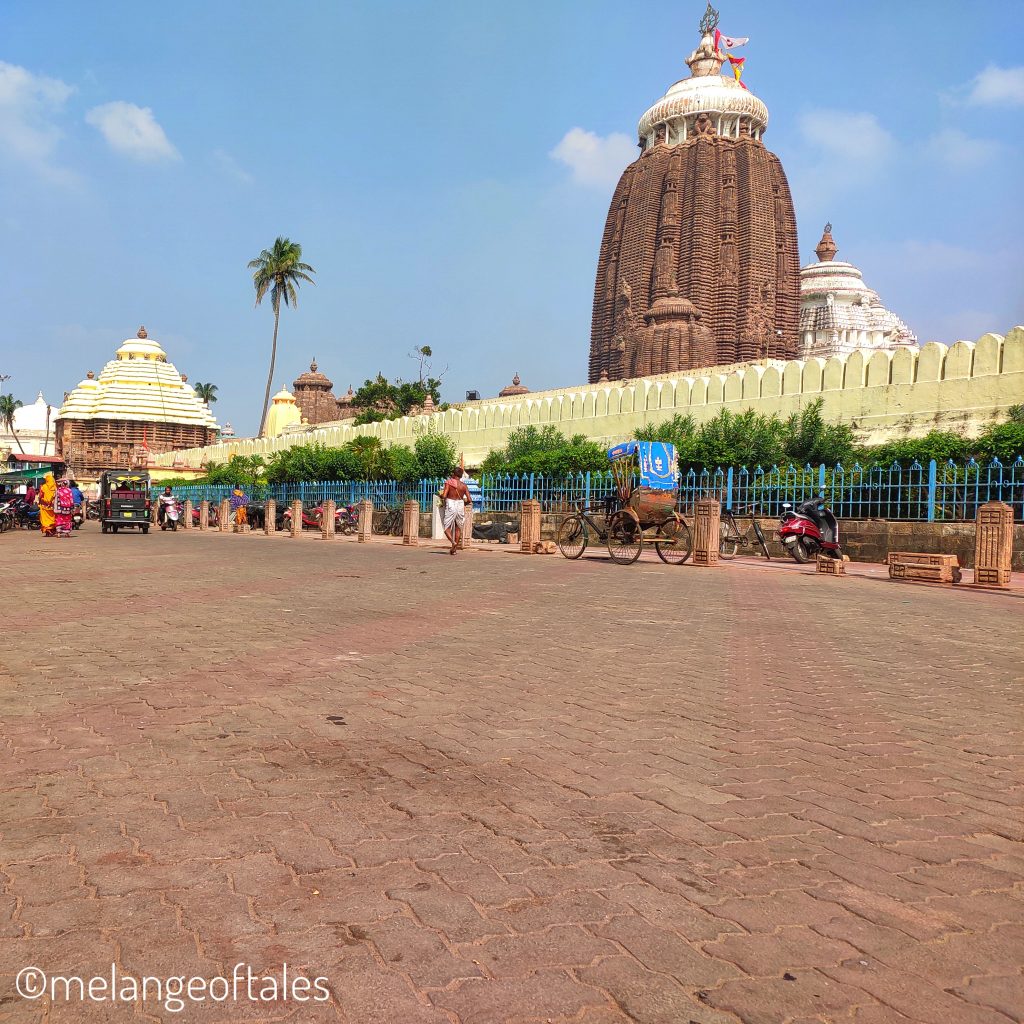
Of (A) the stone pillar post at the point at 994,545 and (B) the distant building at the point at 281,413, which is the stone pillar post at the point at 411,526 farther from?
(B) the distant building at the point at 281,413

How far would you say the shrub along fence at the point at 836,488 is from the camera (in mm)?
16480

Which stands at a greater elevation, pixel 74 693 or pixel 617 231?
pixel 617 231

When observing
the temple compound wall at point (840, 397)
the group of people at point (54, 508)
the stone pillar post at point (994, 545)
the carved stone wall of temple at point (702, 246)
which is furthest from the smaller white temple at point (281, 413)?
the stone pillar post at point (994, 545)

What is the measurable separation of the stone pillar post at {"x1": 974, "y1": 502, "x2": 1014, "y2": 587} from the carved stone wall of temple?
3931 centimetres

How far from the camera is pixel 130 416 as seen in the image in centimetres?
6475

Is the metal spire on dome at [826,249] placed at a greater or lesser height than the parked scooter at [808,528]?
greater

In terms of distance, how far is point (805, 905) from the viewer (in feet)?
8.63

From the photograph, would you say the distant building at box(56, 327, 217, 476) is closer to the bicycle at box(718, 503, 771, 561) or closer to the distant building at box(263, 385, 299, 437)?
the distant building at box(263, 385, 299, 437)

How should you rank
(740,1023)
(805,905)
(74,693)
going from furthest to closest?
(74,693)
(805,905)
(740,1023)

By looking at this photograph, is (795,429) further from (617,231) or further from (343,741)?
(617,231)

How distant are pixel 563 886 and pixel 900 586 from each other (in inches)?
476

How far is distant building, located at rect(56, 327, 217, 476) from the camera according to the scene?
64.1 m

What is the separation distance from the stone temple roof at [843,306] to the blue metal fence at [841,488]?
54.9m

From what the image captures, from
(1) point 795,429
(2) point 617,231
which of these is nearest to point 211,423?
(2) point 617,231
